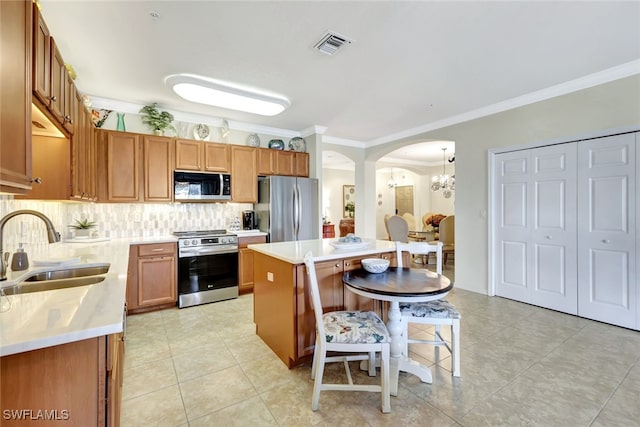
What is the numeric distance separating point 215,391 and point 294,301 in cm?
81

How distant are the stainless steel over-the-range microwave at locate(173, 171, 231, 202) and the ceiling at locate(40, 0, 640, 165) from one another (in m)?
1.01

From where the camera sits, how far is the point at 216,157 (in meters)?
4.12

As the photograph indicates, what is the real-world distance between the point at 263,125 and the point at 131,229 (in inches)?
99.7

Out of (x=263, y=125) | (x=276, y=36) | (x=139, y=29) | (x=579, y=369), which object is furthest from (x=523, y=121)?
(x=139, y=29)

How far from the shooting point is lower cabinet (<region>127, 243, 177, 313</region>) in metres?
3.28

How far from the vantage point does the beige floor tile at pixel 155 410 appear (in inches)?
65.3

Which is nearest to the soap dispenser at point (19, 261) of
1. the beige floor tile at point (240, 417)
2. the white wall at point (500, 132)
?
the beige floor tile at point (240, 417)

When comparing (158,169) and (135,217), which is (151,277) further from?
(158,169)

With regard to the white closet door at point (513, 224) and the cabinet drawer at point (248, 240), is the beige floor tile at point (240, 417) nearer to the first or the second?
the cabinet drawer at point (248, 240)

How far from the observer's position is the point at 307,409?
1.75 m

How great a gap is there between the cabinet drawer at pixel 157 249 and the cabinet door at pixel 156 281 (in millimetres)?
73

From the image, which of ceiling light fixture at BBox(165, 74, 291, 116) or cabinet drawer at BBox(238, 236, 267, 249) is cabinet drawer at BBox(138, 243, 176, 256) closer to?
cabinet drawer at BBox(238, 236, 267, 249)

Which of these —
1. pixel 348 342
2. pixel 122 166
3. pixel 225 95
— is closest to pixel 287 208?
pixel 225 95

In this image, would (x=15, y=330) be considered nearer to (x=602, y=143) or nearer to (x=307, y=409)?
(x=307, y=409)
